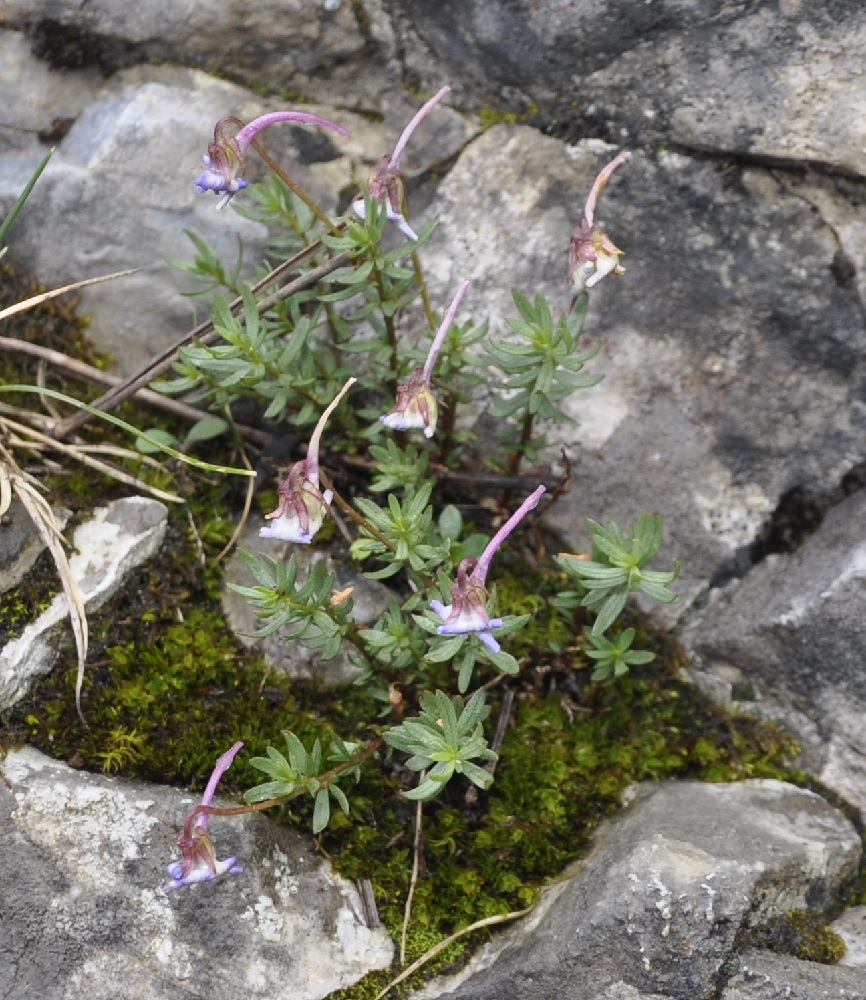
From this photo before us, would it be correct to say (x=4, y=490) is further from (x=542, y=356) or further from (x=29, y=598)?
(x=542, y=356)

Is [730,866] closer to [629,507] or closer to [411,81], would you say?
[629,507]

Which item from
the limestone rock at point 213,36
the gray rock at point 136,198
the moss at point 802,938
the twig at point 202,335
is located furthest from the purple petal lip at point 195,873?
the limestone rock at point 213,36

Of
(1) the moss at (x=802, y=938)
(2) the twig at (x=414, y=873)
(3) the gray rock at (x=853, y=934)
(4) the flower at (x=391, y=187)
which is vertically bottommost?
(3) the gray rock at (x=853, y=934)

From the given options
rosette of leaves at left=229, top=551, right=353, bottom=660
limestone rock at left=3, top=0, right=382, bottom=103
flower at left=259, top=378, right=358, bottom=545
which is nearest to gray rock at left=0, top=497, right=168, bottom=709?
rosette of leaves at left=229, top=551, right=353, bottom=660

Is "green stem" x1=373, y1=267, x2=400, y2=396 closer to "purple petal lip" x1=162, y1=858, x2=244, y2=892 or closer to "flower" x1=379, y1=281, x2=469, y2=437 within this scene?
"flower" x1=379, y1=281, x2=469, y2=437

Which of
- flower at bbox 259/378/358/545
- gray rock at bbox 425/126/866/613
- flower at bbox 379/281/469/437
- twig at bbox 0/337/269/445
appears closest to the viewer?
flower at bbox 259/378/358/545

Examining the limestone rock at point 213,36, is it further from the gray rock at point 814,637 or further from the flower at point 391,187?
the gray rock at point 814,637

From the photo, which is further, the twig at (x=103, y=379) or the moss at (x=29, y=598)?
the twig at (x=103, y=379)
